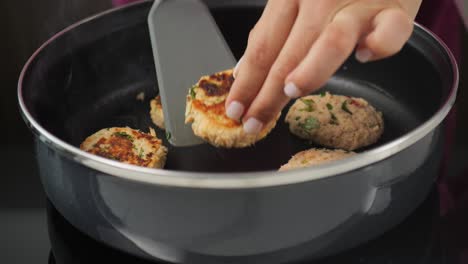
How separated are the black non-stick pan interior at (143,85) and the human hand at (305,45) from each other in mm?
217

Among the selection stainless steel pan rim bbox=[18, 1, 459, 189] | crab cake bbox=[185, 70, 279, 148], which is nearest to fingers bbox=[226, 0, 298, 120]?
crab cake bbox=[185, 70, 279, 148]

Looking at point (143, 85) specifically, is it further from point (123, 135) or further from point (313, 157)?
point (313, 157)

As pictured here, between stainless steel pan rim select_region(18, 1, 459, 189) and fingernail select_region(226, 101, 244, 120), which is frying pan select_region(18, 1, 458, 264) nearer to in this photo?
stainless steel pan rim select_region(18, 1, 459, 189)

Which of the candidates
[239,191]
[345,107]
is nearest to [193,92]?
[345,107]

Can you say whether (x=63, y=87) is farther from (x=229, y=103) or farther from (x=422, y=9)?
(x=422, y=9)

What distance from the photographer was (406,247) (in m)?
0.98

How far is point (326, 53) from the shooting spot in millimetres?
850

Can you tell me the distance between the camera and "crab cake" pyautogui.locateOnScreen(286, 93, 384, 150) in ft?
4.06

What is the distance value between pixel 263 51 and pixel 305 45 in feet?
0.32

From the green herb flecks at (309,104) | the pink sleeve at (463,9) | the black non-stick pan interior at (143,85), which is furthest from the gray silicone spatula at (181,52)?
the pink sleeve at (463,9)

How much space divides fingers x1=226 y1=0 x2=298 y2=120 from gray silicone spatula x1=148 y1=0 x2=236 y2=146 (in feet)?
0.86

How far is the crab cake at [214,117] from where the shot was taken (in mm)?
1150

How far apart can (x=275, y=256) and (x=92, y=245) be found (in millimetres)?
320

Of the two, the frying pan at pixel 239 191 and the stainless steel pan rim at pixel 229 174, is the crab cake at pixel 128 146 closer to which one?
the frying pan at pixel 239 191
